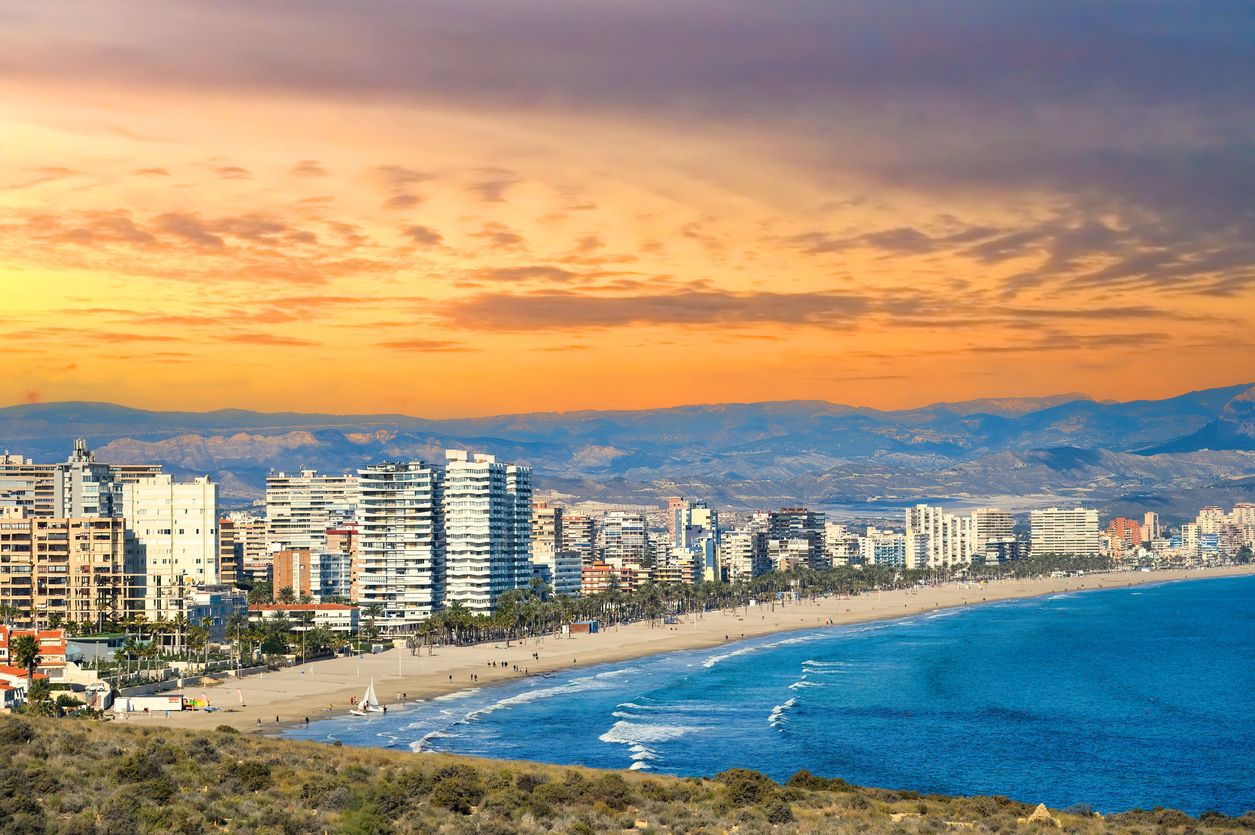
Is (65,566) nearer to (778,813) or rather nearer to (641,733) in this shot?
(641,733)

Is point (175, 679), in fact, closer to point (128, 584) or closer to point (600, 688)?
point (600, 688)

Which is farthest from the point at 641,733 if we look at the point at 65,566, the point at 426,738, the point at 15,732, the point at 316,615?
the point at 65,566

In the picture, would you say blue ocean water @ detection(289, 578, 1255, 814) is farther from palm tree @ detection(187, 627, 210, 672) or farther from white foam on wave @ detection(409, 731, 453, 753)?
palm tree @ detection(187, 627, 210, 672)

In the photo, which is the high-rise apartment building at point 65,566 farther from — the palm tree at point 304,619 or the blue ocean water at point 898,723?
the blue ocean water at point 898,723

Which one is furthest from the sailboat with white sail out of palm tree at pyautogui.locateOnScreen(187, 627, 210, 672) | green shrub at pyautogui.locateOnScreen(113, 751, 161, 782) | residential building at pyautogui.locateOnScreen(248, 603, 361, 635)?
green shrub at pyautogui.locateOnScreen(113, 751, 161, 782)

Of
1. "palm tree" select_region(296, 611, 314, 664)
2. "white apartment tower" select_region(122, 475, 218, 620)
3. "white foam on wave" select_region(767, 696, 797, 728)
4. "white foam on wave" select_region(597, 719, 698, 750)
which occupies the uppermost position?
"white apartment tower" select_region(122, 475, 218, 620)

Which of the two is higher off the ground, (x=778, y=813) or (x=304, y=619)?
(x=778, y=813)

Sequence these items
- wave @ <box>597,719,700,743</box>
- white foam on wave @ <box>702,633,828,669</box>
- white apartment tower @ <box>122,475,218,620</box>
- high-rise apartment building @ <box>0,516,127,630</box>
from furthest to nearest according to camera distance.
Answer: white apartment tower @ <box>122,475,218,620</box> → high-rise apartment building @ <box>0,516,127,630</box> → white foam on wave @ <box>702,633,828,669</box> → wave @ <box>597,719,700,743</box>
